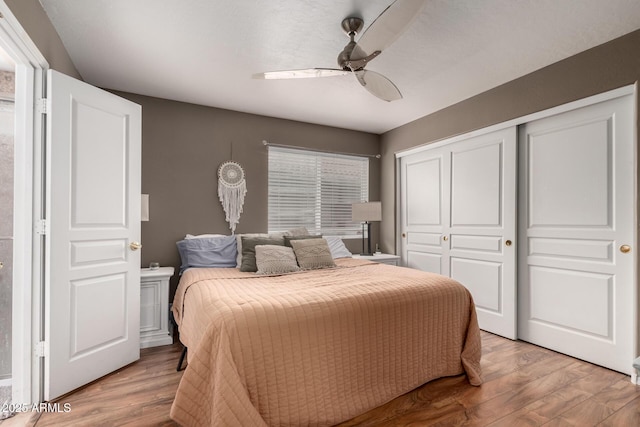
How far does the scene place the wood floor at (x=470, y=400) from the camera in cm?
181

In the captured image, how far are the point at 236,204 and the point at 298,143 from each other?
3.84 ft

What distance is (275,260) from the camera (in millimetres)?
2836

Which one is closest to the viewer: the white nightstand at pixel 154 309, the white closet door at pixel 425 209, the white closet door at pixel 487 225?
the white nightstand at pixel 154 309

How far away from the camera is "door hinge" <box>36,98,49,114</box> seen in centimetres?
201

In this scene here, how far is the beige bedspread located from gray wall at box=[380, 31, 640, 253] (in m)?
1.91

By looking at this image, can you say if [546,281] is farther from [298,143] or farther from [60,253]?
[60,253]

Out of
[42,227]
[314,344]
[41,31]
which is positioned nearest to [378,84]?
[314,344]

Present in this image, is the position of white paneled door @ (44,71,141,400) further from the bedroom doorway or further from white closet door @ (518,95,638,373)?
white closet door @ (518,95,638,373)

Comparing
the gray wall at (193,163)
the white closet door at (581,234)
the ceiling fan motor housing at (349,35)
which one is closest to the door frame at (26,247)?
the gray wall at (193,163)

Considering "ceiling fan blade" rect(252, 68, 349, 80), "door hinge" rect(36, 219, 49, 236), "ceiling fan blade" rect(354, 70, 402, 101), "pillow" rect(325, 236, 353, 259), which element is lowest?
"pillow" rect(325, 236, 353, 259)

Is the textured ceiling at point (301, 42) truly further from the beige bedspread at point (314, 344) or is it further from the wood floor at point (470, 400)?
the wood floor at point (470, 400)

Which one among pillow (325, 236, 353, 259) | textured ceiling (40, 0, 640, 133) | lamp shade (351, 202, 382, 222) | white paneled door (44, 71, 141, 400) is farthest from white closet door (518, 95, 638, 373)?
white paneled door (44, 71, 141, 400)

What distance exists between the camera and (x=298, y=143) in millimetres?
4242

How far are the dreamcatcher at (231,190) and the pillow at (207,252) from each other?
44cm
